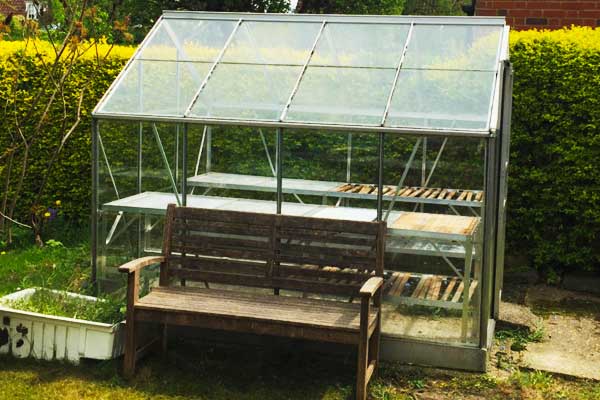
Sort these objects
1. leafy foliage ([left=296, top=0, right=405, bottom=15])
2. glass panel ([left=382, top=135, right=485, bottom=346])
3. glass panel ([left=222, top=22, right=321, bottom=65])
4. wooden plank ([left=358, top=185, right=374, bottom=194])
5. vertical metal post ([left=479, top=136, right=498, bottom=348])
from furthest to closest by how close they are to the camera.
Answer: leafy foliage ([left=296, top=0, right=405, bottom=15]), glass panel ([left=222, top=22, right=321, bottom=65]), wooden plank ([left=358, top=185, right=374, bottom=194]), glass panel ([left=382, top=135, right=485, bottom=346]), vertical metal post ([left=479, top=136, right=498, bottom=348])

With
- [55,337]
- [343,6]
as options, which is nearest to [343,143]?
[55,337]

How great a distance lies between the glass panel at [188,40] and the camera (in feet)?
21.2

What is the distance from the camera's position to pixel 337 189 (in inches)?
239

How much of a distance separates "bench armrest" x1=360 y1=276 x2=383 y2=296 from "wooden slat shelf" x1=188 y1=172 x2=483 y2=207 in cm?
76

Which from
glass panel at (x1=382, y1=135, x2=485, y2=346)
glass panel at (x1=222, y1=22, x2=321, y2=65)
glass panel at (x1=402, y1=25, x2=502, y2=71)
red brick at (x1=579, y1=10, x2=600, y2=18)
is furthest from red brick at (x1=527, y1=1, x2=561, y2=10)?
glass panel at (x1=382, y1=135, x2=485, y2=346)

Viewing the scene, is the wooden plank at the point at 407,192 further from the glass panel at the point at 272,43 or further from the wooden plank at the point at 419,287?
the glass panel at the point at 272,43

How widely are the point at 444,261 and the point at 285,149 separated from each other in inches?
52.2

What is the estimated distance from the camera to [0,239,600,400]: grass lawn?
5023 mm

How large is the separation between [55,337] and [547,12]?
22.7ft

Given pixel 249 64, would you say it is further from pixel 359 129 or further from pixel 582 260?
pixel 582 260

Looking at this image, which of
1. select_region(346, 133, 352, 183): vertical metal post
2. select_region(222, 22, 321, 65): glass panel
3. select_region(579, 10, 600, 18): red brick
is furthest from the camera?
select_region(579, 10, 600, 18): red brick

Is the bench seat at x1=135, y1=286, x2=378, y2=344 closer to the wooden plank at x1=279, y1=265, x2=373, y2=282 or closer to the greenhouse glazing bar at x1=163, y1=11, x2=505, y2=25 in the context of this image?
the wooden plank at x1=279, y1=265, x2=373, y2=282

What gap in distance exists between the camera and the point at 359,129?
5.49 metres

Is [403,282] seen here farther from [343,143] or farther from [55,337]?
[55,337]
